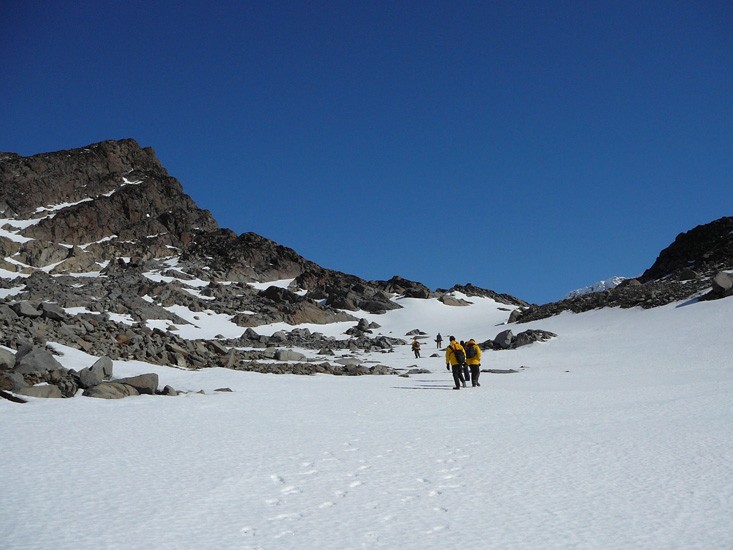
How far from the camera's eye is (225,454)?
6.53m

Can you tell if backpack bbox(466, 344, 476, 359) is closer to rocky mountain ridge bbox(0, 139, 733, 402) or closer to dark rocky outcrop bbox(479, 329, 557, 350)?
rocky mountain ridge bbox(0, 139, 733, 402)

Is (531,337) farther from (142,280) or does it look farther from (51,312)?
(142,280)

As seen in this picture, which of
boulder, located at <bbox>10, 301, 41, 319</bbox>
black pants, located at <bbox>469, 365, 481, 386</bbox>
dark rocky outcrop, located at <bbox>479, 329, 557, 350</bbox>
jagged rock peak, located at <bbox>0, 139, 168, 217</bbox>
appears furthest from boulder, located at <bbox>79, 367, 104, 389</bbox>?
jagged rock peak, located at <bbox>0, 139, 168, 217</bbox>

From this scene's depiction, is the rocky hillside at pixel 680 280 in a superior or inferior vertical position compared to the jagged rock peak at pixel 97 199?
inferior

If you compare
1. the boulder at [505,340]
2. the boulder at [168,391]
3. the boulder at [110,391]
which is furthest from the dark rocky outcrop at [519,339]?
the boulder at [110,391]

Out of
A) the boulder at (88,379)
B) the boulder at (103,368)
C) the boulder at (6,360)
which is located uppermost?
the boulder at (6,360)

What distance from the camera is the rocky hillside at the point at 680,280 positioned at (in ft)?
118

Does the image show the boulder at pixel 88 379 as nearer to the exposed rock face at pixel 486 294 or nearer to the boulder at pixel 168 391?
the boulder at pixel 168 391

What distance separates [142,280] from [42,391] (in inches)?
2366

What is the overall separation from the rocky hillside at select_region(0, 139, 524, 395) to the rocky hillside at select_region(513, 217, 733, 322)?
1662cm

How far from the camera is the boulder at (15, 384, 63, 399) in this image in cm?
1019

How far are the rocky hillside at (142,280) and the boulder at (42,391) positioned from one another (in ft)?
1.31

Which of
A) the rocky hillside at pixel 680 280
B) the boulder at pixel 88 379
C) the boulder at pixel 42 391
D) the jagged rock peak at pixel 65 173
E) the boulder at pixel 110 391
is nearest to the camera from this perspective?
the boulder at pixel 42 391

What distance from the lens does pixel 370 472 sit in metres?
5.67
